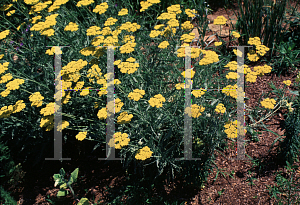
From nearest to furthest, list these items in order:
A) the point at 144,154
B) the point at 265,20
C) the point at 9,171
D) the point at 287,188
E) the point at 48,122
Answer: the point at 144,154
the point at 48,122
the point at 287,188
the point at 9,171
the point at 265,20

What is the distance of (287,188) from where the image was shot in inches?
95.8

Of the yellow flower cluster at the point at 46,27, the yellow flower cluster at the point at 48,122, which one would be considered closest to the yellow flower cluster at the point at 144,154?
the yellow flower cluster at the point at 48,122

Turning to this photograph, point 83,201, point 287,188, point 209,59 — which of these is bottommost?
point 83,201

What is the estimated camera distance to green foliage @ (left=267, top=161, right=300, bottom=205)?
2.34 metres

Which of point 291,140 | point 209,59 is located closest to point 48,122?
point 209,59

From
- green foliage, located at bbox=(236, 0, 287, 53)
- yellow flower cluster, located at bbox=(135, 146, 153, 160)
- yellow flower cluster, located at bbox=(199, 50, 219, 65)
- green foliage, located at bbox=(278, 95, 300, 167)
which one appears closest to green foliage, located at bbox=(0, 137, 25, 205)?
yellow flower cluster, located at bbox=(135, 146, 153, 160)

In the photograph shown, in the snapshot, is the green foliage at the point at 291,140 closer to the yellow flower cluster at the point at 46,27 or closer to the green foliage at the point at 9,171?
the yellow flower cluster at the point at 46,27

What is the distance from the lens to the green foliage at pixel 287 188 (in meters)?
2.34

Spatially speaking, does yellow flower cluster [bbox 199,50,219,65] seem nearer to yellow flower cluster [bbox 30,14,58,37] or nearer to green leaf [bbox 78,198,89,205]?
yellow flower cluster [bbox 30,14,58,37]

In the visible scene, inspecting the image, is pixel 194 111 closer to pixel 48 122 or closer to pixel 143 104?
pixel 143 104

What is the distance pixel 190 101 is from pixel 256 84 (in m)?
1.53

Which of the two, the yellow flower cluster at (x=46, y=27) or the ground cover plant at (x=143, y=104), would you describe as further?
the yellow flower cluster at (x=46, y=27)

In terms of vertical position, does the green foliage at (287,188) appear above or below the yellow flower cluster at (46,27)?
below

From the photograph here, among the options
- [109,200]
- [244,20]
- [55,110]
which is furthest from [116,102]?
[244,20]
